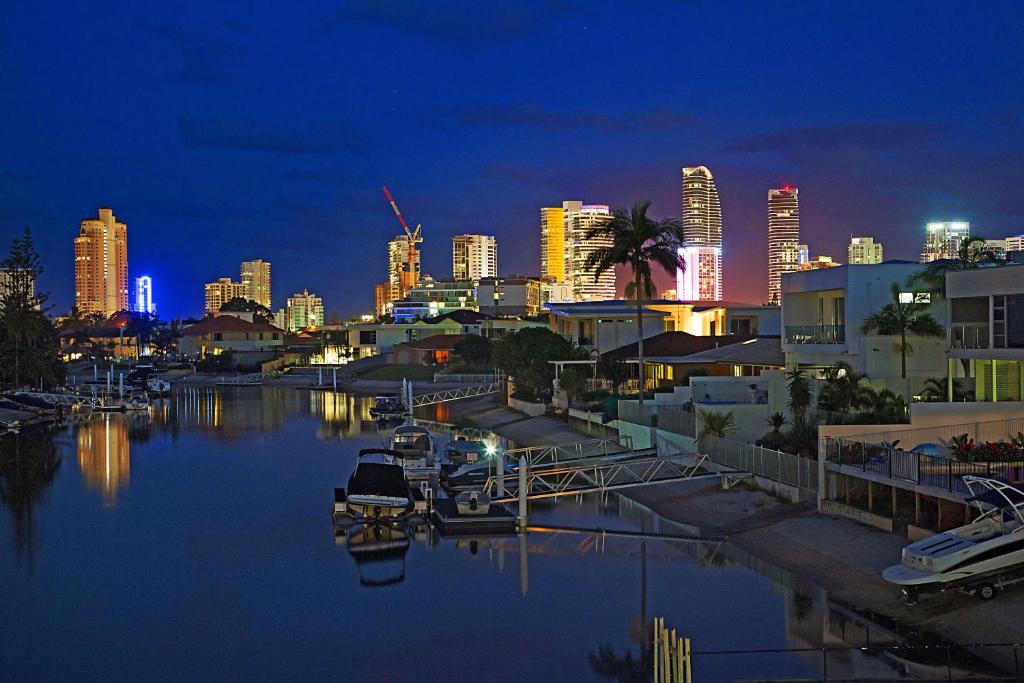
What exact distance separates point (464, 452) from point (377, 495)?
11798 mm

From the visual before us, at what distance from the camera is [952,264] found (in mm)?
40344

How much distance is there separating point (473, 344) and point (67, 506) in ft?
234

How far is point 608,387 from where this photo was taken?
60.4 metres

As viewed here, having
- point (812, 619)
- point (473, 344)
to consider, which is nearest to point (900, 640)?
point (812, 619)

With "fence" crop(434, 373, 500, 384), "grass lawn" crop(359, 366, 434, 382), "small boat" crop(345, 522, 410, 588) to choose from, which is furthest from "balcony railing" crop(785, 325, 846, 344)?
"grass lawn" crop(359, 366, 434, 382)

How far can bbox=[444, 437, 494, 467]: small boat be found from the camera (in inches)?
1699

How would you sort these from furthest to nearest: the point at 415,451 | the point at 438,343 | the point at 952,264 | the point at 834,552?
the point at 438,343
the point at 415,451
the point at 952,264
the point at 834,552

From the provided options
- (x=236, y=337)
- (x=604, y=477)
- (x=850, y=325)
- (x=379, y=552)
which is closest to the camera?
(x=379, y=552)

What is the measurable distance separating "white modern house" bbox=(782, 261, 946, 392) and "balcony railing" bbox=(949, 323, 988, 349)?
13.6 feet

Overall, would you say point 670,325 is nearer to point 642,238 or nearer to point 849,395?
point 642,238

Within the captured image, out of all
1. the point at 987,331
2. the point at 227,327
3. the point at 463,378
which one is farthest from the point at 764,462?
the point at 227,327

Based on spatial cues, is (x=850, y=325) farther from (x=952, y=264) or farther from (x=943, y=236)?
(x=943, y=236)

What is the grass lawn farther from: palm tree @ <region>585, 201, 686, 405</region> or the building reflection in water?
palm tree @ <region>585, 201, 686, 405</region>

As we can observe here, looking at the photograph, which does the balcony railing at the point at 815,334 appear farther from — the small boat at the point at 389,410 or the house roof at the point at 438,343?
the house roof at the point at 438,343
